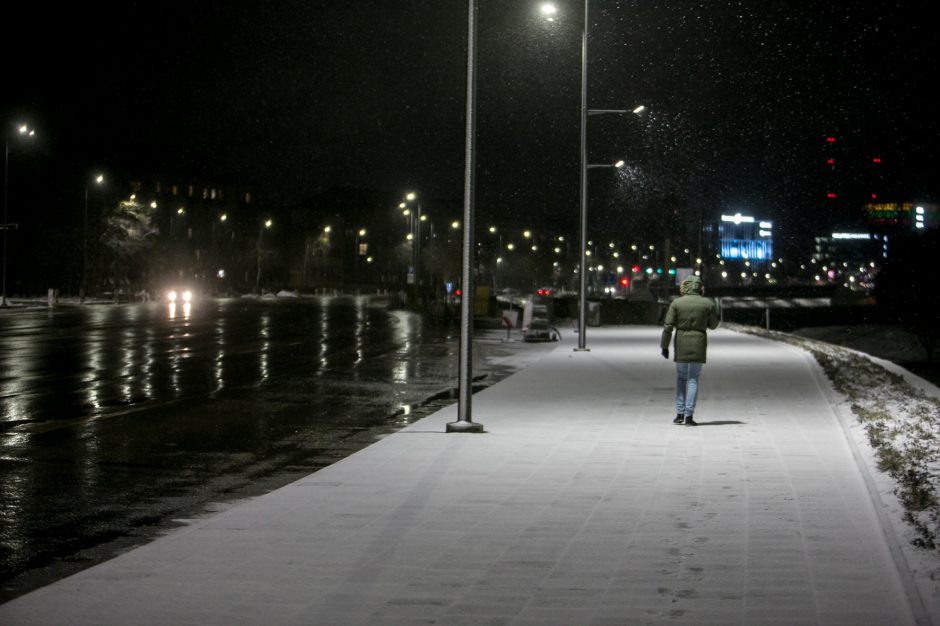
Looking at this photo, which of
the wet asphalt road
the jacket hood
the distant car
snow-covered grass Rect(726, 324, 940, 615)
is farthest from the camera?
the distant car

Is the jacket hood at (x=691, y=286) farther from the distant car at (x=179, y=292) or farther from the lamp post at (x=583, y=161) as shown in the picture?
the distant car at (x=179, y=292)

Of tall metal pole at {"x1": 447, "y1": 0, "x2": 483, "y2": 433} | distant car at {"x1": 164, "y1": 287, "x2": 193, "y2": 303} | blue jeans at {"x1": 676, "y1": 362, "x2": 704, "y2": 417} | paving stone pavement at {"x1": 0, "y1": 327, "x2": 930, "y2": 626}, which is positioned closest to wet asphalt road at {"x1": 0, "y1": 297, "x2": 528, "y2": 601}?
paving stone pavement at {"x1": 0, "y1": 327, "x2": 930, "y2": 626}

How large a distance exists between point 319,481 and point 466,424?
149 inches

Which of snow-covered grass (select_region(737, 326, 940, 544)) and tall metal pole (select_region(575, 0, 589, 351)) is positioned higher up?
tall metal pole (select_region(575, 0, 589, 351))

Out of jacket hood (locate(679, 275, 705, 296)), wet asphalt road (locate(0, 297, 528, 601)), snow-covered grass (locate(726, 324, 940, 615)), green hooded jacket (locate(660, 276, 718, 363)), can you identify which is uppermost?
jacket hood (locate(679, 275, 705, 296))

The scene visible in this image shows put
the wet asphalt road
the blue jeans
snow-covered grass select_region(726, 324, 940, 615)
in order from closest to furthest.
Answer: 1. snow-covered grass select_region(726, 324, 940, 615)
2. the wet asphalt road
3. the blue jeans

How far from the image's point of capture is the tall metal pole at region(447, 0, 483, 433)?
1386 centimetres

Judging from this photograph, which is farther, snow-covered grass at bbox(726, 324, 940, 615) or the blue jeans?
the blue jeans

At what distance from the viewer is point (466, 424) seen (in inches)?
539

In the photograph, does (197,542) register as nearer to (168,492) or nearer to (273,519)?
(273,519)

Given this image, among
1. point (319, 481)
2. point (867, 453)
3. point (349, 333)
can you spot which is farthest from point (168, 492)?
point (349, 333)

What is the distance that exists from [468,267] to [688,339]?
9.12 feet

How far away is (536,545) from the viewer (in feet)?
24.5

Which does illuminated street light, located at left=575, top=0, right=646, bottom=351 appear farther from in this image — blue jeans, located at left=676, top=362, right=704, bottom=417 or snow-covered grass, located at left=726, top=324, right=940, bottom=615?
blue jeans, located at left=676, top=362, right=704, bottom=417
